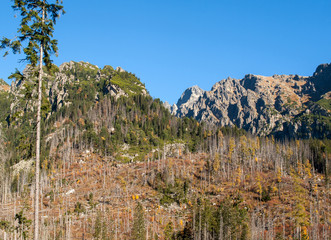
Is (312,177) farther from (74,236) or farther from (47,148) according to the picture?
(47,148)

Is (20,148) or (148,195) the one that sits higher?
(20,148)

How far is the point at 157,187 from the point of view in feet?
421

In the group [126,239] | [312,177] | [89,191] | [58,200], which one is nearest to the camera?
[126,239]

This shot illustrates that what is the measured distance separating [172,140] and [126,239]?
109767 mm

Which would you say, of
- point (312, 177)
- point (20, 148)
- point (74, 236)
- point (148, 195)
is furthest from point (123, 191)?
point (20, 148)

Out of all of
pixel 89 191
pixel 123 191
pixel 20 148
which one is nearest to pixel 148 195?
pixel 123 191

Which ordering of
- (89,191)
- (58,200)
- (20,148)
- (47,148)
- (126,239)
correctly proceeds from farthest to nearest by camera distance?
(47,148) → (89,191) → (58,200) → (126,239) → (20,148)

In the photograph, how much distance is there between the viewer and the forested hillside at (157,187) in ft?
263

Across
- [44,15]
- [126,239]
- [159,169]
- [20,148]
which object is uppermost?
[44,15]

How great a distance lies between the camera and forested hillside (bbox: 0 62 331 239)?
263ft

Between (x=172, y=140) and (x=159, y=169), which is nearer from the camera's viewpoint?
(x=159, y=169)

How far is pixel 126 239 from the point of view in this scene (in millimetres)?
85250

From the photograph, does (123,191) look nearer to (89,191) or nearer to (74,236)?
(89,191)

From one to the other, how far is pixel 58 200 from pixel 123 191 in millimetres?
28210
